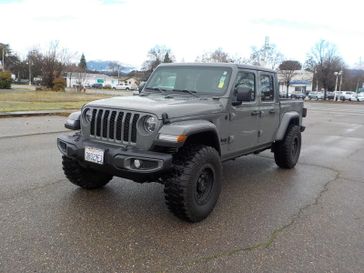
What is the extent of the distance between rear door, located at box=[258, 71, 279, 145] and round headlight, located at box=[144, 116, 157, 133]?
242 cm

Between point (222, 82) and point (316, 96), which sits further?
point (316, 96)

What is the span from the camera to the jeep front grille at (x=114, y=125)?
4.18 m

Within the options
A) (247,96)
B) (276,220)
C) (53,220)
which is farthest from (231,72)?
(53,220)

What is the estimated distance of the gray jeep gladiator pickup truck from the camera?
4039 mm

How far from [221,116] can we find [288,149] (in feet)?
8.56

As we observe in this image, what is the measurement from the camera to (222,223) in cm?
439

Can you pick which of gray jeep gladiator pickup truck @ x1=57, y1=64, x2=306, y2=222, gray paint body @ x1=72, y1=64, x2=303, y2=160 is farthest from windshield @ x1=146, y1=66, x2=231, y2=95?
gray paint body @ x1=72, y1=64, x2=303, y2=160

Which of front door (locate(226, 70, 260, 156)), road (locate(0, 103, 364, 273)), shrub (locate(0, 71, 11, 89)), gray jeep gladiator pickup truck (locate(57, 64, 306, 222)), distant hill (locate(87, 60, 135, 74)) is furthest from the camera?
distant hill (locate(87, 60, 135, 74))

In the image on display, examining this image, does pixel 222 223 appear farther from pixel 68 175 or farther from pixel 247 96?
pixel 68 175

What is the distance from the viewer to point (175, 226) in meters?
4.23

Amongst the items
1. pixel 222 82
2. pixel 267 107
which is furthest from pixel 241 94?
pixel 267 107

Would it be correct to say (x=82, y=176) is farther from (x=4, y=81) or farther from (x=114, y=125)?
(x=4, y=81)

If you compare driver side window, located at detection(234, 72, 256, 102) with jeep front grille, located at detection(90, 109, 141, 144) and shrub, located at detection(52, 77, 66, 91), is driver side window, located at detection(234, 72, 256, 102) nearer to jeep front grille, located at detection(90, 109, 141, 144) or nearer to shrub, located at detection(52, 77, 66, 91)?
jeep front grille, located at detection(90, 109, 141, 144)

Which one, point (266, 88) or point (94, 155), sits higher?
point (266, 88)
